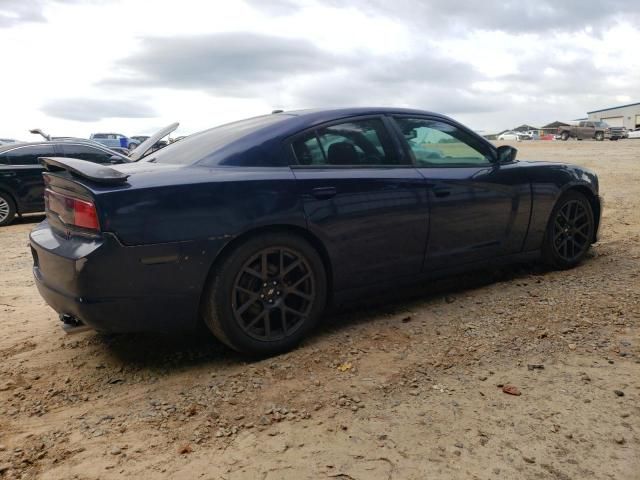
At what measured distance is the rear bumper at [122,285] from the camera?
274 centimetres

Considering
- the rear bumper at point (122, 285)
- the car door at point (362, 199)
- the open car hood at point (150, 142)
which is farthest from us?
the open car hood at point (150, 142)

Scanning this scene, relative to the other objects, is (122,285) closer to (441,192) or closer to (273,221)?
(273,221)

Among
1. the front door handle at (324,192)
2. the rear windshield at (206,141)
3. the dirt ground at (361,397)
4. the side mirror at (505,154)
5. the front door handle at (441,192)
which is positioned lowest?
the dirt ground at (361,397)

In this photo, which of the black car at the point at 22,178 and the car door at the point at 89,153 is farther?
the car door at the point at 89,153

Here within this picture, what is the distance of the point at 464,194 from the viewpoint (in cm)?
399

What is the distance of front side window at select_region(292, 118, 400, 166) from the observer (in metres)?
3.44

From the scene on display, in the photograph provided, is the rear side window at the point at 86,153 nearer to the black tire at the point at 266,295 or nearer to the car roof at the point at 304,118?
the car roof at the point at 304,118

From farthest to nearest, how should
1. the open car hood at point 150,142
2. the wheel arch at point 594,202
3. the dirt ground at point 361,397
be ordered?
the wheel arch at point 594,202 → the open car hood at point 150,142 → the dirt ground at point 361,397

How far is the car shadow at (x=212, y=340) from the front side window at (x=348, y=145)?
0.94m

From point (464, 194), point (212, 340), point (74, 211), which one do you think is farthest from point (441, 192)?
point (74, 211)

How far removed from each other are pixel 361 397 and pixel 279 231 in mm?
1058

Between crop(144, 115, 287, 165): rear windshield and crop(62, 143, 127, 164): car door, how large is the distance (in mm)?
7075

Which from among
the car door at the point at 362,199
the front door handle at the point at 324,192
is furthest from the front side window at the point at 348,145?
the front door handle at the point at 324,192

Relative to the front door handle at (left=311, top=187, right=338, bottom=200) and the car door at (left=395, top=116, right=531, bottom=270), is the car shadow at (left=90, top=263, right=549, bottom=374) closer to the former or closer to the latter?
the car door at (left=395, top=116, right=531, bottom=270)
